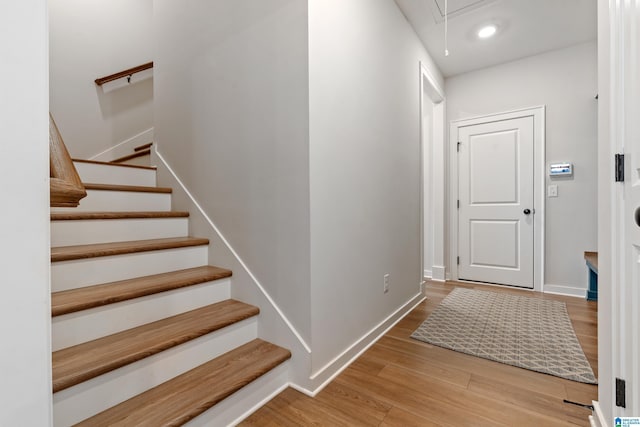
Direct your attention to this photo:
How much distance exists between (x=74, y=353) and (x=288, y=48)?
66.0 inches

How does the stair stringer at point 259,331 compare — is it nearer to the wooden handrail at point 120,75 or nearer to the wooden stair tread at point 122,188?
the wooden stair tread at point 122,188

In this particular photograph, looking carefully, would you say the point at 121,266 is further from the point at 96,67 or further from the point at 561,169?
the point at 561,169

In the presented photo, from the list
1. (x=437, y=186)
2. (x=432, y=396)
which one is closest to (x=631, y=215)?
(x=432, y=396)

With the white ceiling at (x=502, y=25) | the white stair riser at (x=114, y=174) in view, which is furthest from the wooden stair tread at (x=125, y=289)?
the white ceiling at (x=502, y=25)

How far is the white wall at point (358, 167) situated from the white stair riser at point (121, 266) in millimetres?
918

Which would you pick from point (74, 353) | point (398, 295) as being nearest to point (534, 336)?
point (398, 295)

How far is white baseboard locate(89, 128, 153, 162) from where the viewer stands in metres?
3.30

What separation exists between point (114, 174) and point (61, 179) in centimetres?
194

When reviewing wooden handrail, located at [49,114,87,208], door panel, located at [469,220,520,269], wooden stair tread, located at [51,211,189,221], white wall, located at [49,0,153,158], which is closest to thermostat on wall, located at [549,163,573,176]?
door panel, located at [469,220,520,269]

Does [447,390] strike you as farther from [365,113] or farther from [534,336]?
[365,113]

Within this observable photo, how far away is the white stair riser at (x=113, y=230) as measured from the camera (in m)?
1.65

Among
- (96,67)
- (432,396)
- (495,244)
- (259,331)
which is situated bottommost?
(432,396)

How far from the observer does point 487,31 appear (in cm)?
289

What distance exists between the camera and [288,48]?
156 cm
